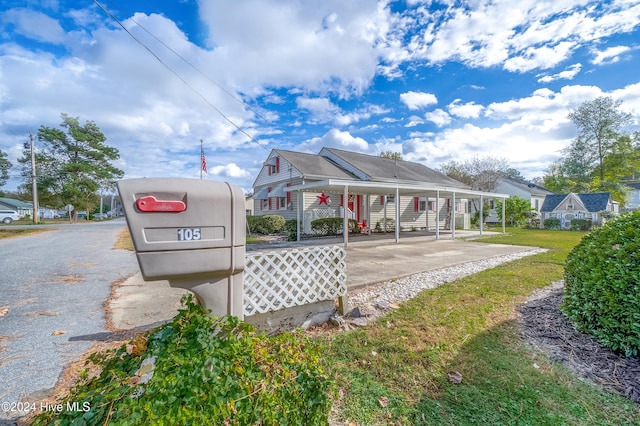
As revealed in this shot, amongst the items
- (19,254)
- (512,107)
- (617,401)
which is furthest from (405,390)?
(512,107)

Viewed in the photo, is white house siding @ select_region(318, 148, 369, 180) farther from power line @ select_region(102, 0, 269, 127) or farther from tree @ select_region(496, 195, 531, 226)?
tree @ select_region(496, 195, 531, 226)

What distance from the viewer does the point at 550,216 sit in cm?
2478

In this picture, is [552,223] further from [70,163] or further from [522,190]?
[70,163]

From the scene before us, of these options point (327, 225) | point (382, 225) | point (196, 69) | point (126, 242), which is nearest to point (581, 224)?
point (382, 225)

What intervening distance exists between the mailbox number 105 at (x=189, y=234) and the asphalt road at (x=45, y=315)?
6.38ft

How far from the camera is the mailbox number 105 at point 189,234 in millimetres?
1326

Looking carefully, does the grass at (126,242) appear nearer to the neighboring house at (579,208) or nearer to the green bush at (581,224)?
the green bush at (581,224)

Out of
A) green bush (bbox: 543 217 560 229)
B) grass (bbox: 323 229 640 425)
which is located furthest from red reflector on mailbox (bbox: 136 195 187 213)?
green bush (bbox: 543 217 560 229)

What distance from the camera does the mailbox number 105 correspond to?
1.33m

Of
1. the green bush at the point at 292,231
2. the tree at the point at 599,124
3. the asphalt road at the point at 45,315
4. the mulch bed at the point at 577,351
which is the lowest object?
the mulch bed at the point at 577,351

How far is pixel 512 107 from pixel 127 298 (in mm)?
19273

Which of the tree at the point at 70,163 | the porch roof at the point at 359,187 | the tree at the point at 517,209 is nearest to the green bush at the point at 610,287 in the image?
the porch roof at the point at 359,187

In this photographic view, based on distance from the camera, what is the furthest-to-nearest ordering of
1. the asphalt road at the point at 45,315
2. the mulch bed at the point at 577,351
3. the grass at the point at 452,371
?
the mulch bed at the point at 577,351 → the asphalt road at the point at 45,315 → the grass at the point at 452,371

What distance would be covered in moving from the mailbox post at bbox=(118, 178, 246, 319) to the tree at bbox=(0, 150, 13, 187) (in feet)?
170
